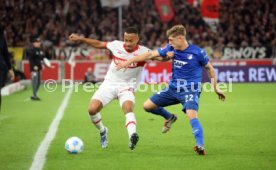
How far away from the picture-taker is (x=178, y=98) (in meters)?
10.0

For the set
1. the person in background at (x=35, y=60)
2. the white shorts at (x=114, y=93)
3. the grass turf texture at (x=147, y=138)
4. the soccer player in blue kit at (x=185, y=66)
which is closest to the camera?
the grass turf texture at (x=147, y=138)

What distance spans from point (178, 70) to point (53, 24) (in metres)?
24.8

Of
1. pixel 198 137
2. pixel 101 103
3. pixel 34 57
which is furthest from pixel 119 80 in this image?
pixel 34 57

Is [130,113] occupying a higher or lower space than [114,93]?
lower

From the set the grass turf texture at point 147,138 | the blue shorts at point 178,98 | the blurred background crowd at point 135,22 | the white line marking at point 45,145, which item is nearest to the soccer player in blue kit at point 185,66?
the blue shorts at point 178,98

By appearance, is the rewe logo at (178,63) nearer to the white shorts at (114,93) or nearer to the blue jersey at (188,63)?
the blue jersey at (188,63)

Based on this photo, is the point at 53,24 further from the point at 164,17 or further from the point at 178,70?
the point at 178,70

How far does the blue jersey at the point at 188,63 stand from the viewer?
9.80m

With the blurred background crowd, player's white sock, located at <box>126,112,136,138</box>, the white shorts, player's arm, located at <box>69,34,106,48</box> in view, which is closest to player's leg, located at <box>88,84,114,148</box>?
the white shorts

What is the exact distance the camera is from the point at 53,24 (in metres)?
34.0

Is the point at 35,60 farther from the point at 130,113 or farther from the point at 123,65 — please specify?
the point at 123,65

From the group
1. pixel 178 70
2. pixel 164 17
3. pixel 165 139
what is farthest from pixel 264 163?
pixel 164 17

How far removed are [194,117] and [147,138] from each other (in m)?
1.99

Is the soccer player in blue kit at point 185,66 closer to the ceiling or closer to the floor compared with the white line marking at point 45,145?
closer to the ceiling
